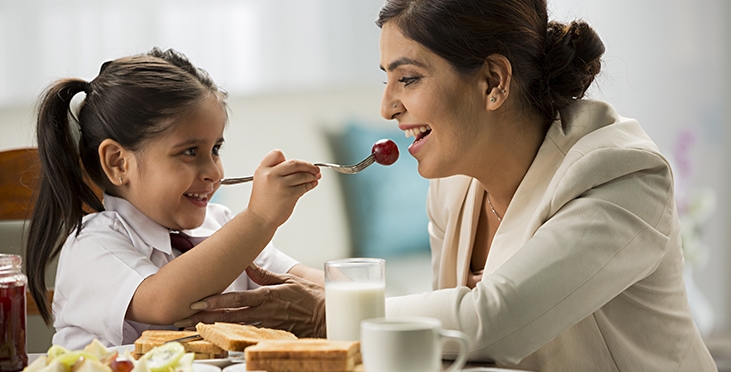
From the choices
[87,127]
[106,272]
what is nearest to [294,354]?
[106,272]

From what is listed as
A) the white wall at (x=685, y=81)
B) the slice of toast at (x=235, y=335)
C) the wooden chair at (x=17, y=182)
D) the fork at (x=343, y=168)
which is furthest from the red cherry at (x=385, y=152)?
the white wall at (x=685, y=81)

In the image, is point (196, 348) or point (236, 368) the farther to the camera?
point (196, 348)

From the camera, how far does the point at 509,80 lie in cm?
146

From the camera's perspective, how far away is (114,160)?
5.26ft

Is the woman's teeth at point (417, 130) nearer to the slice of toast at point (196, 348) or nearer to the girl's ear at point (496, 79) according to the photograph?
the girl's ear at point (496, 79)

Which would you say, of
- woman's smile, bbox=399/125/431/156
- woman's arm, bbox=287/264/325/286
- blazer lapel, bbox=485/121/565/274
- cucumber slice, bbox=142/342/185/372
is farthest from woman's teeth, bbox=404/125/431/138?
cucumber slice, bbox=142/342/185/372

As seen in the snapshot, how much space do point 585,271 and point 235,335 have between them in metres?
0.54

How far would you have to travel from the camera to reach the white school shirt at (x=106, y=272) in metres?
1.33

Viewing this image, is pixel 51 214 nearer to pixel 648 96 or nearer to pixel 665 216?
pixel 665 216

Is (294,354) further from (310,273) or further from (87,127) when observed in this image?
(87,127)

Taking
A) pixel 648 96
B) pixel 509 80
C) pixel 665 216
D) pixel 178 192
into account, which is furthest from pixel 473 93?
pixel 648 96

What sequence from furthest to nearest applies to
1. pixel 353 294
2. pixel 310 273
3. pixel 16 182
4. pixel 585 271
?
pixel 16 182 < pixel 310 273 < pixel 585 271 < pixel 353 294

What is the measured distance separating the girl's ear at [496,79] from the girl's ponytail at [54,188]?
88 cm

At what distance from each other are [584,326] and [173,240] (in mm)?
875
